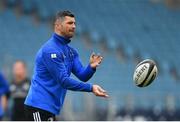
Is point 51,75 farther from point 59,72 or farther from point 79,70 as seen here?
point 79,70

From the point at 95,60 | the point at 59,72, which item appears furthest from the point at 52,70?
the point at 95,60

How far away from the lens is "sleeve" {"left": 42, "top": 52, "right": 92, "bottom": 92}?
19.7 feet

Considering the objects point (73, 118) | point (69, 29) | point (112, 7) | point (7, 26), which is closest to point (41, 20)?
point (7, 26)

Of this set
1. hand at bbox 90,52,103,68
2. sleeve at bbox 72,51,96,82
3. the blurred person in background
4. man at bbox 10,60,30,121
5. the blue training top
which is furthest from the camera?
man at bbox 10,60,30,121

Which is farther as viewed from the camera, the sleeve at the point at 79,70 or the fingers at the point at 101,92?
the sleeve at the point at 79,70

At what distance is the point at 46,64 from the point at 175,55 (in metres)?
12.0

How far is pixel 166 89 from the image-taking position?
16359mm

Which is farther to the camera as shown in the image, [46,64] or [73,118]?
[73,118]

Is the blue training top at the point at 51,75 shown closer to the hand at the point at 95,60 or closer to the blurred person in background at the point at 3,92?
the hand at the point at 95,60

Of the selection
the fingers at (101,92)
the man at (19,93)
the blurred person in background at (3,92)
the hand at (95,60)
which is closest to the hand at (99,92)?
the fingers at (101,92)

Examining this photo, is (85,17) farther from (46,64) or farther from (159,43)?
(46,64)

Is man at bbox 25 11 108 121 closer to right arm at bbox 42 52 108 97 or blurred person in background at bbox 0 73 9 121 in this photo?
right arm at bbox 42 52 108 97

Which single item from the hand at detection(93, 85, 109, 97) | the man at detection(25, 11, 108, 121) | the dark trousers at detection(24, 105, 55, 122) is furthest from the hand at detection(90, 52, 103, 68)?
the dark trousers at detection(24, 105, 55, 122)

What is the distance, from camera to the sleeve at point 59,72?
19.7 ft
